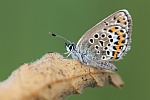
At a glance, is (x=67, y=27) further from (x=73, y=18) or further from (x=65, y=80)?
(x=65, y=80)

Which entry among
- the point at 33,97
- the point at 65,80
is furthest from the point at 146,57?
the point at 33,97

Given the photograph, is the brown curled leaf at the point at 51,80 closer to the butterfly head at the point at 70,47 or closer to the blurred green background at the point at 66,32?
the butterfly head at the point at 70,47

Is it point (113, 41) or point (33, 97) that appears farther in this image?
point (113, 41)

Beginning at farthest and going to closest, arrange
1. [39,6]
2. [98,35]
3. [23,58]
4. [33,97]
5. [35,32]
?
[39,6] → [35,32] → [23,58] → [98,35] → [33,97]

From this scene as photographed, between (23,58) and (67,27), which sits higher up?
(67,27)

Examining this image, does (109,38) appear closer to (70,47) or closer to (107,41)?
(107,41)

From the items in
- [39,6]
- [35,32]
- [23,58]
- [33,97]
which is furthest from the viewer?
[39,6]

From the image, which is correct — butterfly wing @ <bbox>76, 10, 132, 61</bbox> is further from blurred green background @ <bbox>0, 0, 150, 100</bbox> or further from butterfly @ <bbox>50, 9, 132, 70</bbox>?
blurred green background @ <bbox>0, 0, 150, 100</bbox>

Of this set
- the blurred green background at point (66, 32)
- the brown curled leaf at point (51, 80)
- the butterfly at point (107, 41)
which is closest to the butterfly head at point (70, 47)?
the butterfly at point (107, 41)

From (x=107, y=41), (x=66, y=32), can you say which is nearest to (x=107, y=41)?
(x=107, y=41)
